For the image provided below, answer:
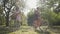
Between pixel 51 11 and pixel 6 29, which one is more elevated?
pixel 51 11

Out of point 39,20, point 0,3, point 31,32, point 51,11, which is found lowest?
point 31,32

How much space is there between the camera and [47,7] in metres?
2.21

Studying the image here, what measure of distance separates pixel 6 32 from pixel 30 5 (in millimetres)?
606

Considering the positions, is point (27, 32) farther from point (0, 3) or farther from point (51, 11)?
point (0, 3)

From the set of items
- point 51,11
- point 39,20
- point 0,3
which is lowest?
point 39,20

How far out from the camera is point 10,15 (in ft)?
7.30

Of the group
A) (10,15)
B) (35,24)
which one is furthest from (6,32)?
(35,24)

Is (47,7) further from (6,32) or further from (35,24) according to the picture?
(6,32)

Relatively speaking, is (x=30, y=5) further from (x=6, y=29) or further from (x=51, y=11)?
(x=6, y=29)

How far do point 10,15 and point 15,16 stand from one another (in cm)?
9

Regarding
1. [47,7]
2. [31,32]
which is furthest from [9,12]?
[47,7]

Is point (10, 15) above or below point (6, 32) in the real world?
above

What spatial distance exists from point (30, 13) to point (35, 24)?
0.20 metres

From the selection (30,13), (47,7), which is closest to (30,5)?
(30,13)
